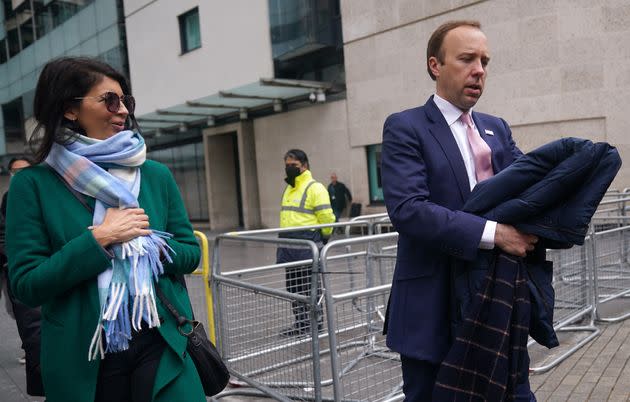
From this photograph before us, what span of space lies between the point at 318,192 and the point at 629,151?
8194 millimetres

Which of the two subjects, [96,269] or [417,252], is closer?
[96,269]

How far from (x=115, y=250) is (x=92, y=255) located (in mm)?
114

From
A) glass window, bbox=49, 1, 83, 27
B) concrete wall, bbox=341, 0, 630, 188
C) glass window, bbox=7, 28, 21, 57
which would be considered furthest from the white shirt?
glass window, bbox=7, 28, 21, 57

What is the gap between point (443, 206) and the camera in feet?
6.69

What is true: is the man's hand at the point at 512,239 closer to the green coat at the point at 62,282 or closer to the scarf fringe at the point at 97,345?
the green coat at the point at 62,282

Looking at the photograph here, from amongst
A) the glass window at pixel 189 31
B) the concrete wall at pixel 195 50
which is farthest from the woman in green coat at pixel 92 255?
the glass window at pixel 189 31

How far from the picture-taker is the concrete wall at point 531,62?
36.9ft

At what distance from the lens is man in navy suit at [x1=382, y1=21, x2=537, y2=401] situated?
6.41 ft

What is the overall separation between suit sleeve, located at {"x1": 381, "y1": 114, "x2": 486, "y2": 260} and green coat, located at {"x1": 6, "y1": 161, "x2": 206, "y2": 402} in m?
0.93

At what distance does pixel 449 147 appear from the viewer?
208 centimetres

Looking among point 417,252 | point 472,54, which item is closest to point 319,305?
point 417,252

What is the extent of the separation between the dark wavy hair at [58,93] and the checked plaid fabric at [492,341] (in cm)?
153

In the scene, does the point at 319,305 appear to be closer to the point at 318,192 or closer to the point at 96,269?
the point at 96,269

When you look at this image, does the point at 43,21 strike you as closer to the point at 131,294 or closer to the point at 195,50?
the point at 195,50
